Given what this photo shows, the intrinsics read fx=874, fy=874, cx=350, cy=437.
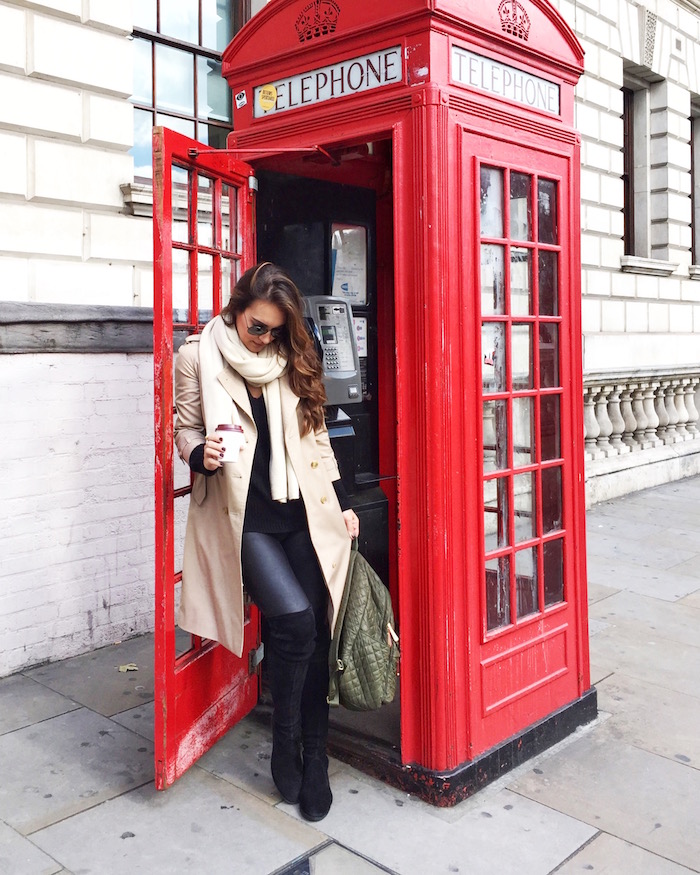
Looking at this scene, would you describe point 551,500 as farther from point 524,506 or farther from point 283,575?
point 283,575

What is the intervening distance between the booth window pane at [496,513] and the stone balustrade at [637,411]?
5.16m

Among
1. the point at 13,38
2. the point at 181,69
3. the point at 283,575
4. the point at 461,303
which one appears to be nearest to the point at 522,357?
the point at 461,303

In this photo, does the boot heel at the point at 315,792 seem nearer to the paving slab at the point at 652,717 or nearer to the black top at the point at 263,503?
the black top at the point at 263,503

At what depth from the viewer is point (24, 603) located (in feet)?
13.5

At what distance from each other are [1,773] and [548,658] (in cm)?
208

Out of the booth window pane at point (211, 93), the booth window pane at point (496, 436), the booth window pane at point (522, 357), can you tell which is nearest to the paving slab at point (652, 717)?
the booth window pane at point (496, 436)

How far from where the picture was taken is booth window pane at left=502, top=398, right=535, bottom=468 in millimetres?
3242

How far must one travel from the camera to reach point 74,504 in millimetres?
4316

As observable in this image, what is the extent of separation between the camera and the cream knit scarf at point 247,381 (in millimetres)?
2797

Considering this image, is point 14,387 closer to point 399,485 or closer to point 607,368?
point 399,485

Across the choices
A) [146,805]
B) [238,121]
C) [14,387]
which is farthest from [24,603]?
[238,121]

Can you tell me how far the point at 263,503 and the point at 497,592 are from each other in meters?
0.96

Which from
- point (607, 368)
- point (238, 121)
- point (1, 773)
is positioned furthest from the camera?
point (607, 368)

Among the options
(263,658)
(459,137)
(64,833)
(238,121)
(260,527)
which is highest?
(238,121)
